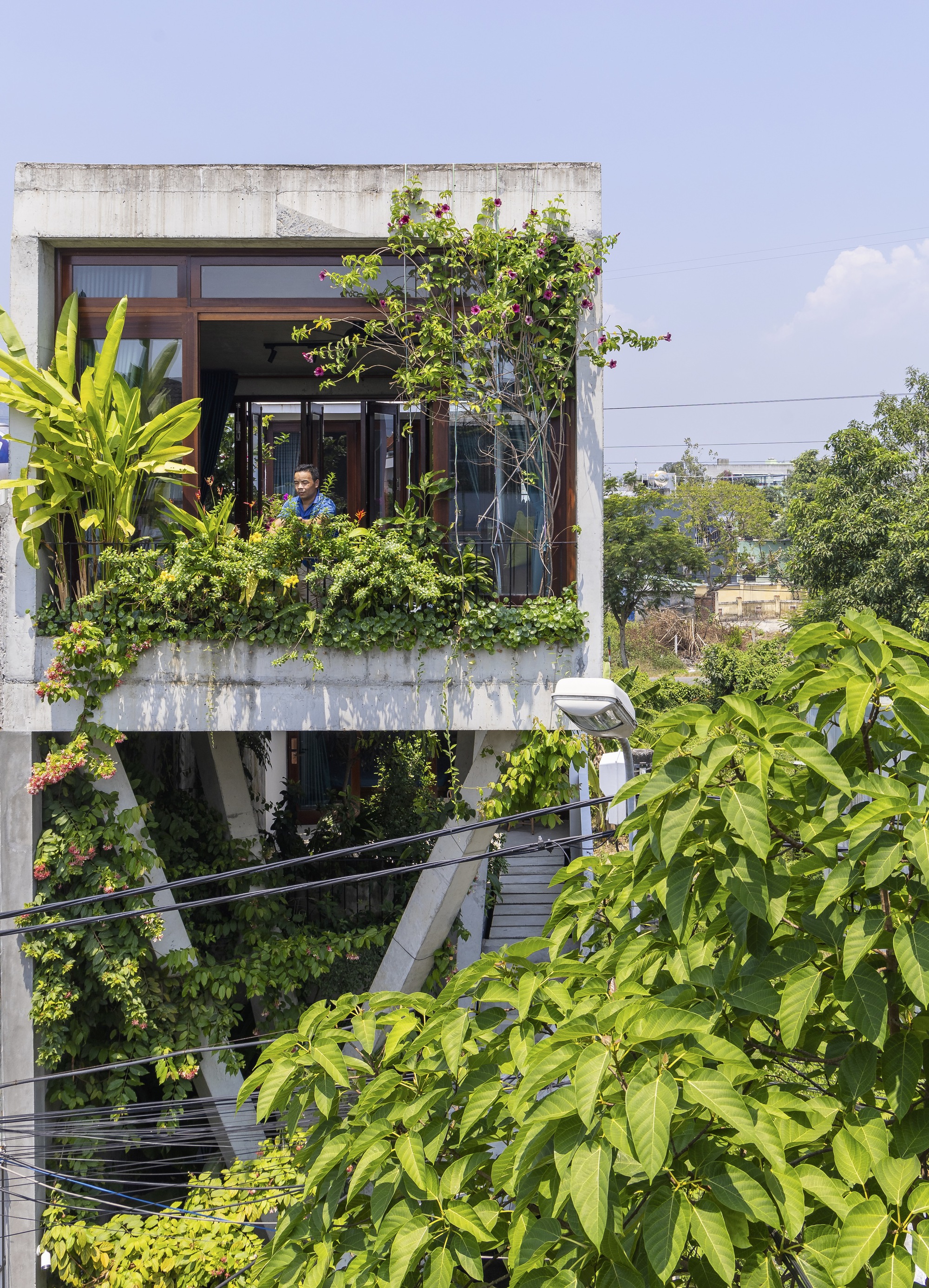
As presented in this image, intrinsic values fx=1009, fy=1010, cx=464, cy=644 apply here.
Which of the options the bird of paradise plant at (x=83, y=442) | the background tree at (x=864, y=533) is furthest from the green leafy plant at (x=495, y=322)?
the background tree at (x=864, y=533)

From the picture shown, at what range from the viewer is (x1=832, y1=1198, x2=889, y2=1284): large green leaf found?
1.79 metres

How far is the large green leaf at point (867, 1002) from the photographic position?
6.32ft

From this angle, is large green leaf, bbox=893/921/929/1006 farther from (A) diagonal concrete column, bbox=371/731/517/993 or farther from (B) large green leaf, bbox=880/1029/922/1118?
(A) diagonal concrete column, bbox=371/731/517/993

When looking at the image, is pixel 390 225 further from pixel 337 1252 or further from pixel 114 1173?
pixel 114 1173

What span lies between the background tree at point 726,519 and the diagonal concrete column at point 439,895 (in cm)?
3722

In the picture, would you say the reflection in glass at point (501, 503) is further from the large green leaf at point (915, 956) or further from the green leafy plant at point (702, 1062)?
the large green leaf at point (915, 956)

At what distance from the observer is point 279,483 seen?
12391mm

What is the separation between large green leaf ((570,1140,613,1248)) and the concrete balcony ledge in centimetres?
505

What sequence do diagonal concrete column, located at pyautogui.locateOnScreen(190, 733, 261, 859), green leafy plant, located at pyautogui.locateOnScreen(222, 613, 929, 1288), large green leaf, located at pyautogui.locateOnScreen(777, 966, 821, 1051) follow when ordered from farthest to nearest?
1. diagonal concrete column, located at pyautogui.locateOnScreen(190, 733, 261, 859)
2. large green leaf, located at pyautogui.locateOnScreen(777, 966, 821, 1051)
3. green leafy plant, located at pyautogui.locateOnScreen(222, 613, 929, 1288)

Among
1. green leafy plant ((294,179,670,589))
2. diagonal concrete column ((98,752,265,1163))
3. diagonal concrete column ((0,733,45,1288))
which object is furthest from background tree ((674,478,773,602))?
diagonal concrete column ((0,733,45,1288))

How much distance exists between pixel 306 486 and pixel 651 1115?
6.29 m

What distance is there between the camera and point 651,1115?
179 cm

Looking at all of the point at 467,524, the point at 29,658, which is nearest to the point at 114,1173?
the point at 29,658

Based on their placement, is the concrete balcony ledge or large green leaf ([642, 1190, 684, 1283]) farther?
the concrete balcony ledge
